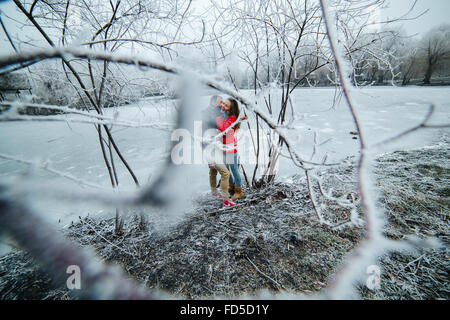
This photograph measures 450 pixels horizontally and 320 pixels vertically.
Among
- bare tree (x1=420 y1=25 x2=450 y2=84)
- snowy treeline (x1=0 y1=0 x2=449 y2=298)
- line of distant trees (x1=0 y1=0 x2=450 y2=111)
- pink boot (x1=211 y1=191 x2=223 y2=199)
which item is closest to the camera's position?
snowy treeline (x1=0 y1=0 x2=449 y2=298)

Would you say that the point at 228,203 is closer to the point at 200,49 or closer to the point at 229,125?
the point at 229,125

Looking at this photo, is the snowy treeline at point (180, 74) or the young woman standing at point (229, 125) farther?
the young woman standing at point (229, 125)

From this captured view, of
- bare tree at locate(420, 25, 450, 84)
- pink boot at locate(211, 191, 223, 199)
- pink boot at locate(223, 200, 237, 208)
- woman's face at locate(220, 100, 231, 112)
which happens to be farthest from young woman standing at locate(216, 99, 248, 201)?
bare tree at locate(420, 25, 450, 84)

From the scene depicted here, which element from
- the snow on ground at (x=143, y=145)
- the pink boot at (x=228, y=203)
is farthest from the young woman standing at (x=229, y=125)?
the snow on ground at (x=143, y=145)

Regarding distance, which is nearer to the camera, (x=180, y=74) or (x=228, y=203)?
(x=180, y=74)

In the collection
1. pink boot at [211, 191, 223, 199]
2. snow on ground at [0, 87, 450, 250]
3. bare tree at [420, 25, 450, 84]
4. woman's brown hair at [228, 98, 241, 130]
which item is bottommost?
pink boot at [211, 191, 223, 199]

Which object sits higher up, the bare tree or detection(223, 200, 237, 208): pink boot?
the bare tree

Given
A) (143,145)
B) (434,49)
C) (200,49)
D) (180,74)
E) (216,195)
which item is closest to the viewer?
(180,74)

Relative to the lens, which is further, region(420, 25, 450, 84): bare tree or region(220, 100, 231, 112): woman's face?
region(420, 25, 450, 84): bare tree

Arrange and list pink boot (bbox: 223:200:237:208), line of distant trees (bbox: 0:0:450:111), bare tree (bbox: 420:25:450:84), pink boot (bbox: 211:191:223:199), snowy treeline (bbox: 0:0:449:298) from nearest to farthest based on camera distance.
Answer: snowy treeline (bbox: 0:0:449:298)
line of distant trees (bbox: 0:0:450:111)
pink boot (bbox: 223:200:237:208)
pink boot (bbox: 211:191:223:199)
bare tree (bbox: 420:25:450:84)

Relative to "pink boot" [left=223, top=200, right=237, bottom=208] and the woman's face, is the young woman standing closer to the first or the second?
the woman's face

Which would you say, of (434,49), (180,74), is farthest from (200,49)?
(434,49)

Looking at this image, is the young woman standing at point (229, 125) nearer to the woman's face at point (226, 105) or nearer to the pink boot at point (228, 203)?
the woman's face at point (226, 105)
